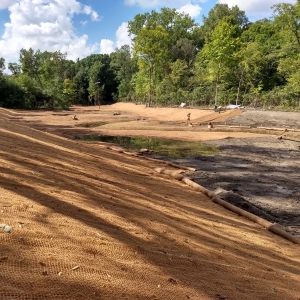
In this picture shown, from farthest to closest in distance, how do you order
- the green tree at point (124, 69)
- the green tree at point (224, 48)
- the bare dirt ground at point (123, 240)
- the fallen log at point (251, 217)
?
the green tree at point (124, 69), the green tree at point (224, 48), the fallen log at point (251, 217), the bare dirt ground at point (123, 240)

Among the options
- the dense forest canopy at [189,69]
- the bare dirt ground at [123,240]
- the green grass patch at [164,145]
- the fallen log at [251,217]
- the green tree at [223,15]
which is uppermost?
the green tree at [223,15]

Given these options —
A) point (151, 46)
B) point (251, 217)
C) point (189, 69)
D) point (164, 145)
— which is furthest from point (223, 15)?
point (251, 217)

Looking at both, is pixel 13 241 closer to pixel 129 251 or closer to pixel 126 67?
pixel 129 251

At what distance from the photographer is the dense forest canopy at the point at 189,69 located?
142 feet

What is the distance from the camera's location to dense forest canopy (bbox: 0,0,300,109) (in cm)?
4319

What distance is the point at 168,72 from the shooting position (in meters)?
68.1

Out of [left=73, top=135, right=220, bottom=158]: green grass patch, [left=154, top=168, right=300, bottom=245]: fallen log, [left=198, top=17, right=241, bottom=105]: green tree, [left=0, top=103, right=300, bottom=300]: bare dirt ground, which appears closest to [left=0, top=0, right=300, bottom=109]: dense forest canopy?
[left=198, top=17, right=241, bottom=105]: green tree

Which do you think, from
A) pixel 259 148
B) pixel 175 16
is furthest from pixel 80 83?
pixel 259 148

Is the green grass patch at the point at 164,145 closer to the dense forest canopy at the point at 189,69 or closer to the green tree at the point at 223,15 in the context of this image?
the dense forest canopy at the point at 189,69

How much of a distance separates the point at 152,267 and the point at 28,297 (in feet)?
5.39

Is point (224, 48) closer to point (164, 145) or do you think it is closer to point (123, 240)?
point (164, 145)

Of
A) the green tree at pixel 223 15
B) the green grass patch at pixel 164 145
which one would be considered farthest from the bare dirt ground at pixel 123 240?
the green tree at pixel 223 15

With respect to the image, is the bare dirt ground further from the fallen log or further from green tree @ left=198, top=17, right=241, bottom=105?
green tree @ left=198, top=17, right=241, bottom=105

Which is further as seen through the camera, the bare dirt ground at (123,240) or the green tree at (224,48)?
the green tree at (224,48)
